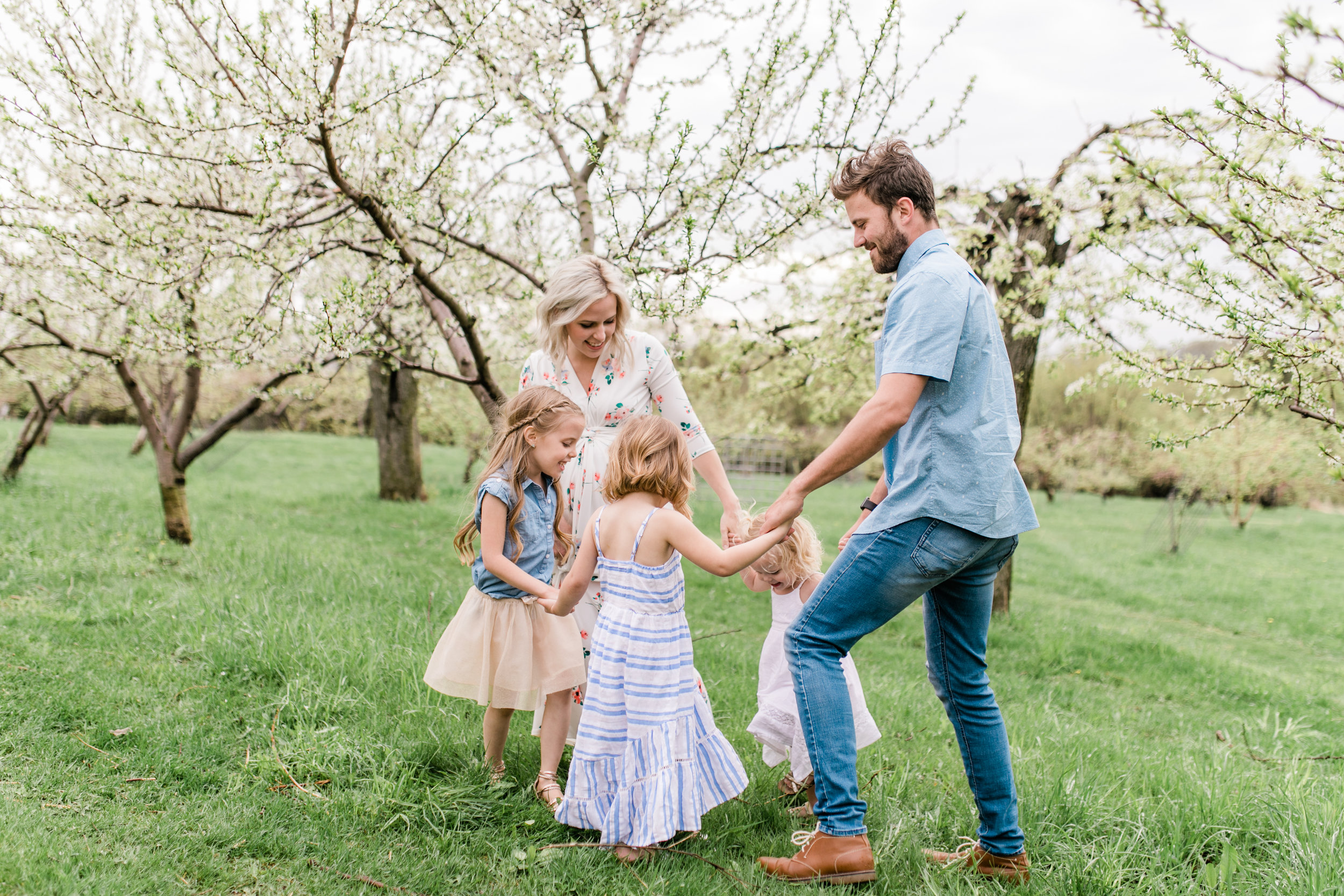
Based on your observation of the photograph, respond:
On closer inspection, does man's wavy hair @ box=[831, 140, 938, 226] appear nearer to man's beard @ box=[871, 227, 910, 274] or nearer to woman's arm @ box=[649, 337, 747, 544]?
man's beard @ box=[871, 227, 910, 274]

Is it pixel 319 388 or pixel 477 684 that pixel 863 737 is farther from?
pixel 319 388

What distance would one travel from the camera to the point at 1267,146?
5.25 meters

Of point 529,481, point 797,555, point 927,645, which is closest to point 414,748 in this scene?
point 529,481

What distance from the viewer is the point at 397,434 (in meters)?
11.9

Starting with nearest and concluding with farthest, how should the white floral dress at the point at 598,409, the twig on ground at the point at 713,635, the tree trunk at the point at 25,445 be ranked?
the white floral dress at the point at 598,409 < the twig on ground at the point at 713,635 < the tree trunk at the point at 25,445

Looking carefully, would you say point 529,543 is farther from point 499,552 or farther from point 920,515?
point 920,515

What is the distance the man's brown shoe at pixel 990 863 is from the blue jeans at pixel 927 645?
2 centimetres

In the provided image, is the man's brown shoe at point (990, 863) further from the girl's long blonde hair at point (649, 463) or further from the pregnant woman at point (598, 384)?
the girl's long blonde hair at point (649, 463)

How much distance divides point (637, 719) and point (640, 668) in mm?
162

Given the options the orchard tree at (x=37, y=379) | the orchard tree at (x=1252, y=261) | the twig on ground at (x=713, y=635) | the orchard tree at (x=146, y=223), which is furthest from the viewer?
the orchard tree at (x=37, y=379)

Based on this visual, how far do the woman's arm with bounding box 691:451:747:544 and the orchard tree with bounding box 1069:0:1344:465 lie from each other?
156 cm

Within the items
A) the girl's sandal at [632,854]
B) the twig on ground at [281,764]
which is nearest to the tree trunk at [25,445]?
the twig on ground at [281,764]

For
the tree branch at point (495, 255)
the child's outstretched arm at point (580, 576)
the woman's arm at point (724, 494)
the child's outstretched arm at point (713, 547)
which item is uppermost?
the tree branch at point (495, 255)

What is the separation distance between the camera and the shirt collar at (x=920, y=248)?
250cm
